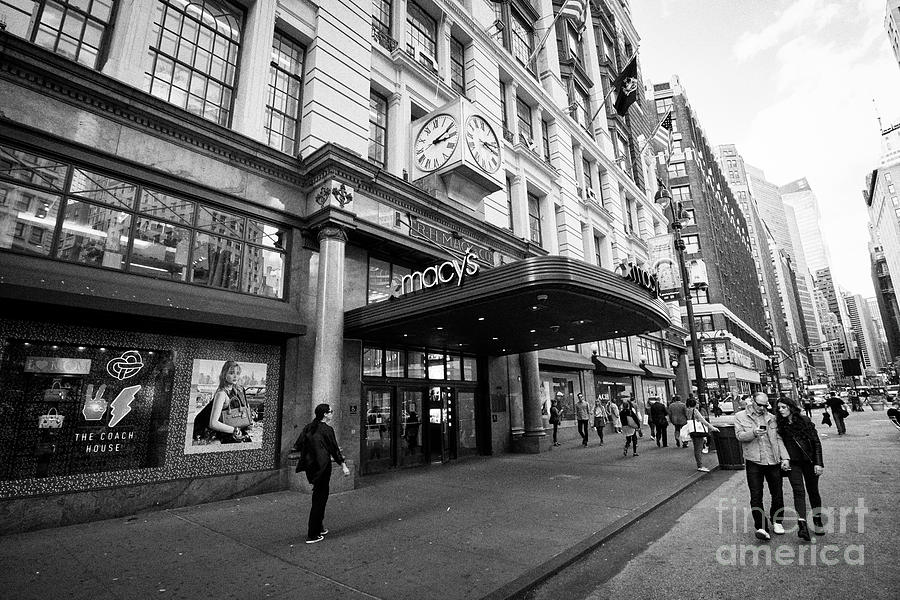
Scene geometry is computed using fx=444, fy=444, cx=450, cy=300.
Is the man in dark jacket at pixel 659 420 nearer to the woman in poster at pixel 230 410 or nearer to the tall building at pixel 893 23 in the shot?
the woman in poster at pixel 230 410

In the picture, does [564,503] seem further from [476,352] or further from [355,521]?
[476,352]

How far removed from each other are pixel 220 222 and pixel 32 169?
10.8ft

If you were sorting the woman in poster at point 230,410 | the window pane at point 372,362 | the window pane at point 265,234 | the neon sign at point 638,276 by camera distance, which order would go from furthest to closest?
1. the window pane at point 372,362
2. the neon sign at point 638,276
3. the window pane at point 265,234
4. the woman in poster at point 230,410

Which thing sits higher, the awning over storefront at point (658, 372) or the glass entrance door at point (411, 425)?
the awning over storefront at point (658, 372)

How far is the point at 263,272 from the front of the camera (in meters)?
11.1

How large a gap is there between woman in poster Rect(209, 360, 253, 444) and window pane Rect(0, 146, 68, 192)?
461cm

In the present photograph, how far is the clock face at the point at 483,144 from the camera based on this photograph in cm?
1518

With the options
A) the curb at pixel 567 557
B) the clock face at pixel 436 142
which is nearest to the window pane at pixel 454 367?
the clock face at pixel 436 142

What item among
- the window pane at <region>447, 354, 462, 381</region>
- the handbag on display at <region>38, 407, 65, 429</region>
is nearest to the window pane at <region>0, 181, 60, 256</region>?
the handbag on display at <region>38, 407, 65, 429</region>

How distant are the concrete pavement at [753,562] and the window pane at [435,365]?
28.9 ft

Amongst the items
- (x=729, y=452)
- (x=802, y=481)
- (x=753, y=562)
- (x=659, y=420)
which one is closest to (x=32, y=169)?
A: (x=753, y=562)

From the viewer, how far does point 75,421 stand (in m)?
7.80

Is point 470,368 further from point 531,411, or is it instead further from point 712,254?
point 712,254

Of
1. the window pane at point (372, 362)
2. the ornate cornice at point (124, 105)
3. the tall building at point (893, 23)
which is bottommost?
the window pane at point (372, 362)
